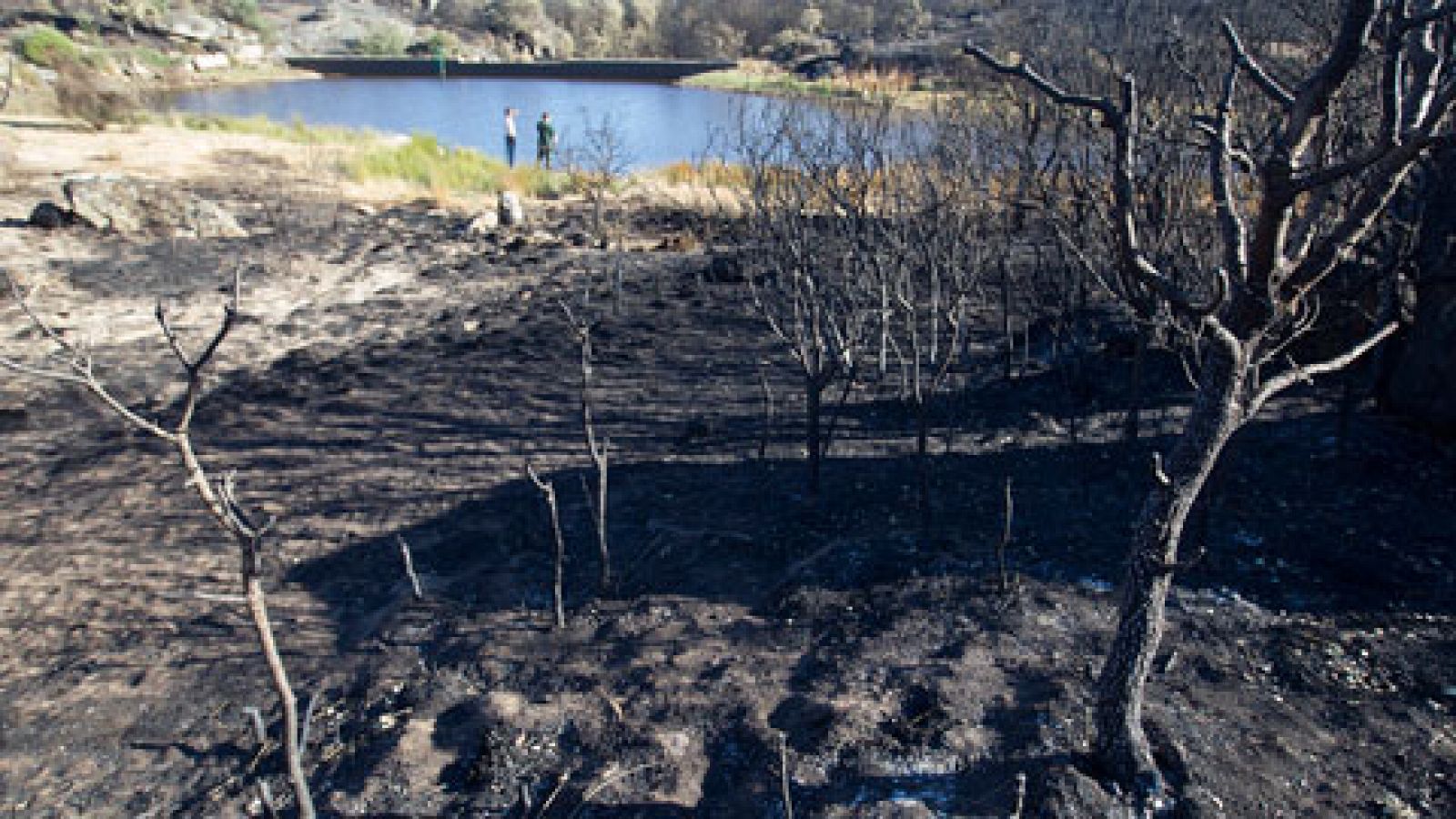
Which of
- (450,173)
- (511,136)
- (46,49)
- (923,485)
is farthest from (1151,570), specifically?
(46,49)

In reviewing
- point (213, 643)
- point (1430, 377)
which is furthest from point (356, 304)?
point (1430, 377)

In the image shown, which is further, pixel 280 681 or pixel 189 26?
pixel 189 26

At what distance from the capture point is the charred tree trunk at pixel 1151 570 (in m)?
2.81

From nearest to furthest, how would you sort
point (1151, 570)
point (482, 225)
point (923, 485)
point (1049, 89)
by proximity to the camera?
point (1049, 89) → point (1151, 570) → point (923, 485) → point (482, 225)

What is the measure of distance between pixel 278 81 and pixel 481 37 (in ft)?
55.8

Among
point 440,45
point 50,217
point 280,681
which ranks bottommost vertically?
point 50,217

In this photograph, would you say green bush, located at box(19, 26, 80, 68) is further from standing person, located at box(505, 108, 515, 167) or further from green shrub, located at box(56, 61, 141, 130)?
standing person, located at box(505, 108, 515, 167)

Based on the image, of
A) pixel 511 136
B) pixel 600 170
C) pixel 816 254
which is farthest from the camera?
pixel 511 136

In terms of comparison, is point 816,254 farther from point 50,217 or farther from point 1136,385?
point 50,217

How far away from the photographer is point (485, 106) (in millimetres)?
33219

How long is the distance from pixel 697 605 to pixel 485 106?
3157 centimetres

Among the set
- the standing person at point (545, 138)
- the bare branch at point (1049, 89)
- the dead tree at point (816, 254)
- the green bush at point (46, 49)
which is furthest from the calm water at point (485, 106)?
the bare branch at point (1049, 89)

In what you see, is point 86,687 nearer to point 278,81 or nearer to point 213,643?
point 213,643

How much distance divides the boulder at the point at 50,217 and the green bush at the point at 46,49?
14013 mm
